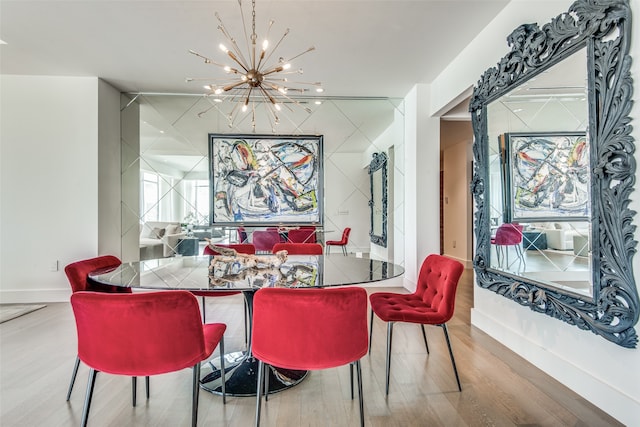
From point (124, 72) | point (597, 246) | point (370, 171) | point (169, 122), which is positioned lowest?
point (597, 246)

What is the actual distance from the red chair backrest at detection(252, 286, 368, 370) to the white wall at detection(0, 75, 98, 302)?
11.5 ft

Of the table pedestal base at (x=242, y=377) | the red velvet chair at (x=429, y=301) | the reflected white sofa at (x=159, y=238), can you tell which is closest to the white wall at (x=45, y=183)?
the reflected white sofa at (x=159, y=238)

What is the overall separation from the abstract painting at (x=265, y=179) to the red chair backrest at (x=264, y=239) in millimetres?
198

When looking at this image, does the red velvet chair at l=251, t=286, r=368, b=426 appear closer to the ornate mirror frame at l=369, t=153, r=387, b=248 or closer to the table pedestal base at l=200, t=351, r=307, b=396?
the table pedestal base at l=200, t=351, r=307, b=396

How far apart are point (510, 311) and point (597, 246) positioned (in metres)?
1.07

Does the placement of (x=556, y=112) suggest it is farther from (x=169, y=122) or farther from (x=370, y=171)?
(x=169, y=122)

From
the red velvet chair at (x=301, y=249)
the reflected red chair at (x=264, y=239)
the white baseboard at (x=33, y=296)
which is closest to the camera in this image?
the red velvet chair at (x=301, y=249)

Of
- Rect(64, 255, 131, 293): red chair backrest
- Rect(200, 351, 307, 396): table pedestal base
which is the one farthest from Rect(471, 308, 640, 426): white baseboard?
Rect(64, 255, 131, 293): red chair backrest

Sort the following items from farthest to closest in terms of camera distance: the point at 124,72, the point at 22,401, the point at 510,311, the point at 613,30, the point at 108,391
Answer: the point at 124,72, the point at 510,311, the point at 108,391, the point at 22,401, the point at 613,30

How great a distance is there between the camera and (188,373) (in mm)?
2203

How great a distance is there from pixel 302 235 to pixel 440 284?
2.71 metres

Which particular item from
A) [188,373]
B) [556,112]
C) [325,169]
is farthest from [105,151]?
[556,112]

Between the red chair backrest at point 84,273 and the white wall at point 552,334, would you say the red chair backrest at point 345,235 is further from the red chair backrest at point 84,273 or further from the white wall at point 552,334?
the red chair backrest at point 84,273

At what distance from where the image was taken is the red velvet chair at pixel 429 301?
6.36 feet
